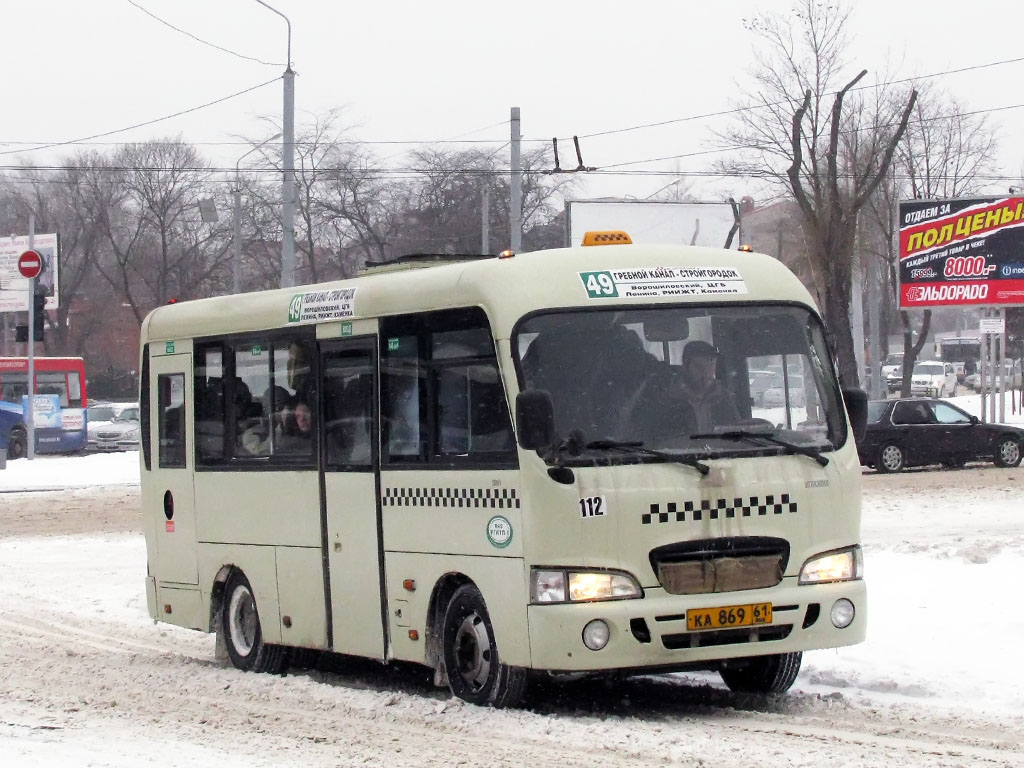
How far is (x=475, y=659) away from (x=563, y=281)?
2189 mm

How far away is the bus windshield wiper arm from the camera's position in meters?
8.77

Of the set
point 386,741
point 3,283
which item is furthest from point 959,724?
point 3,283

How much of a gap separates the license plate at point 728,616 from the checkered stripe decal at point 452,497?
111 cm

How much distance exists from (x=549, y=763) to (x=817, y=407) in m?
2.92

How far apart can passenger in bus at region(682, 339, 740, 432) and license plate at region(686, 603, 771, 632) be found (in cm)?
99

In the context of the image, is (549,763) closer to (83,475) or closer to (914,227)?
(83,475)

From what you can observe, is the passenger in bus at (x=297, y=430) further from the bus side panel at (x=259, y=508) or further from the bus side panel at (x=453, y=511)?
the bus side panel at (x=453, y=511)

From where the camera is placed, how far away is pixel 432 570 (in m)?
9.65

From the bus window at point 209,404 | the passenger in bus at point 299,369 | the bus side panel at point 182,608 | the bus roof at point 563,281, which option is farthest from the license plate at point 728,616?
the bus side panel at point 182,608

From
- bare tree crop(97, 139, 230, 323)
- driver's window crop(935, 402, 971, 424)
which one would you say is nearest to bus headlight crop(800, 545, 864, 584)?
driver's window crop(935, 402, 971, 424)

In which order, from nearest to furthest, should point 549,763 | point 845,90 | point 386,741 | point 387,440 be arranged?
point 549,763, point 386,741, point 387,440, point 845,90

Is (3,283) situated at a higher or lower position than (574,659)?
higher

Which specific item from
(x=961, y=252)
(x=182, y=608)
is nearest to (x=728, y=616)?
(x=182, y=608)

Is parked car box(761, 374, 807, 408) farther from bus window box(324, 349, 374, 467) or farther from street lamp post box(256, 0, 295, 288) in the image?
street lamp post box(256, 0, 295, 288)
